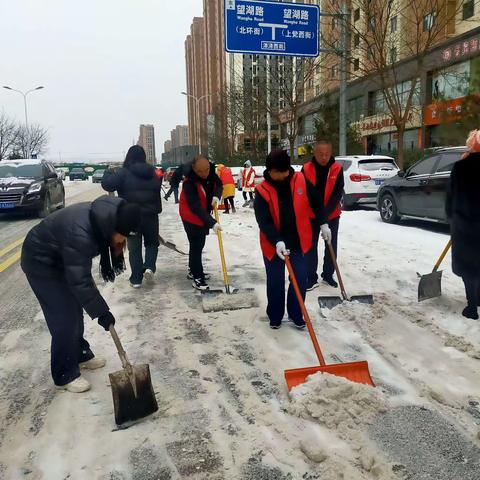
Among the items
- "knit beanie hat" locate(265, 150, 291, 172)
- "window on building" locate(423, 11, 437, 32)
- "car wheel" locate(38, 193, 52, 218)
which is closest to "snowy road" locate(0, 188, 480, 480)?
"knit beanie hat" locate(265, 150, 291, 172)

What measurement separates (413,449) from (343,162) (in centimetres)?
1106

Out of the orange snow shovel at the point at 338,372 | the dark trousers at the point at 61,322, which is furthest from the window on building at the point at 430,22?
the dark trousers at the point at 61,322

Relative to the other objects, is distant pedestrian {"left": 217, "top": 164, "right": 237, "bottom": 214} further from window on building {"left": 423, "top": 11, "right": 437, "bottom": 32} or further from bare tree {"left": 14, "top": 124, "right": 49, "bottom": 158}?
bare tree {"left": 14, "top": 124, "right": 49, "bottom": 158}

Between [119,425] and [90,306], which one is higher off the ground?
[90,306]

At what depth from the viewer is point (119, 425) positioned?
271 centimetres

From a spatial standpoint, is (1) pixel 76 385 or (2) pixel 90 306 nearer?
(2) pixel 90 306

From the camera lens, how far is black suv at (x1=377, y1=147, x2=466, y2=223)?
8609mm

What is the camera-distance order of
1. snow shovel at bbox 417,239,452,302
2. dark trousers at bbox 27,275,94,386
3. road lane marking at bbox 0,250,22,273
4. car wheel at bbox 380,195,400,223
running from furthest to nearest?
car wheel at bbox 380,195,400,223, road lane marking at bbox 0,250,22,273, snow shovel at bbox 417,239,452,302, dark trousers at bbox 27,275,94,386

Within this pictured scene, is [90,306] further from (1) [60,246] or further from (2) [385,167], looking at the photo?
(2) [385,167]

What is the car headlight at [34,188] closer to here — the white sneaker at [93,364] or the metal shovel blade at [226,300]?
the metal shovel blade at [226,300]

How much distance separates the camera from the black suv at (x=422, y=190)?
861cm

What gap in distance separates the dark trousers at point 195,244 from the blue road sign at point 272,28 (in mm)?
8634

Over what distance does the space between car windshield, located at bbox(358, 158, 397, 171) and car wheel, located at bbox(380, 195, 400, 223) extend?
2.07 metres

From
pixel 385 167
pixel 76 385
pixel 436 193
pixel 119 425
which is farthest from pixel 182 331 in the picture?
pixel 385 167
